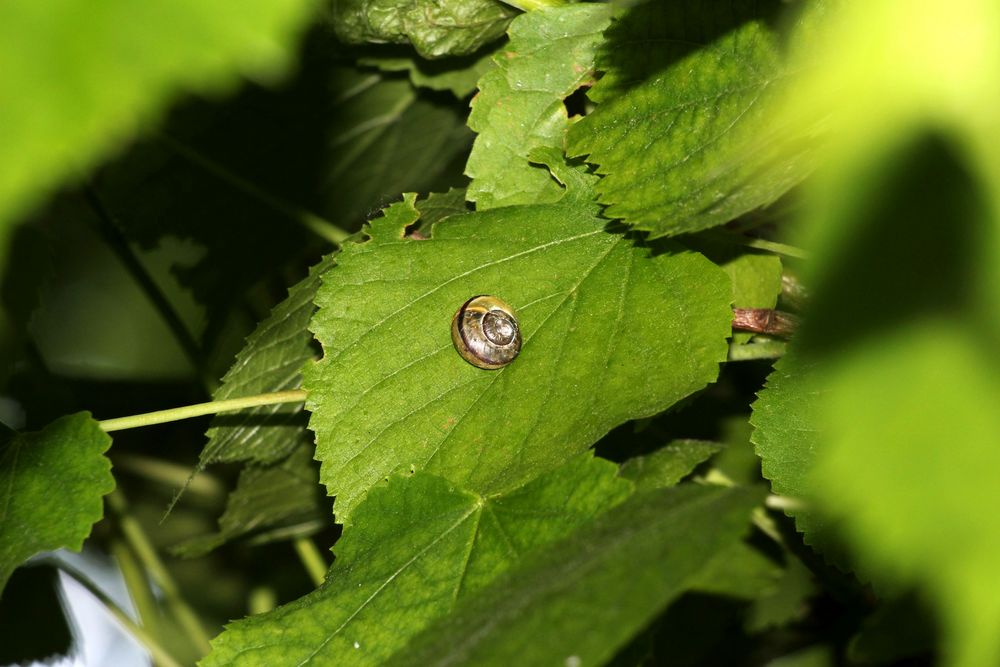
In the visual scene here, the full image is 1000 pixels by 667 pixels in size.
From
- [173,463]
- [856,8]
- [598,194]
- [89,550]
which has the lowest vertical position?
[89,550]

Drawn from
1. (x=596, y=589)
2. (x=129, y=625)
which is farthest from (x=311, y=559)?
(x=596, y=589)

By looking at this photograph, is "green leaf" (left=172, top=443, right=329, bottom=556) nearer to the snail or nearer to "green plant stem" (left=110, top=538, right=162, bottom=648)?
"green plant stem" (left=110, top=538, right=162, bottom=648)

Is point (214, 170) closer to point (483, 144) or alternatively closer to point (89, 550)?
point (483, 144)

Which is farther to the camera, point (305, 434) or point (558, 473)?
point (305, 434)

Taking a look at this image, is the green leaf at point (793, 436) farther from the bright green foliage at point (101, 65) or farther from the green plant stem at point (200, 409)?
the bright green foliage at point (101, 65)

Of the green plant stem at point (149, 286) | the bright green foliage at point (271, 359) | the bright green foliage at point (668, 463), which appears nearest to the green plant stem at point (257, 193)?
the green plant stem at point (149, 286)

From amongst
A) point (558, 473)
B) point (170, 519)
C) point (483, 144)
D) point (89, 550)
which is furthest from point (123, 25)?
point (89, 550)
